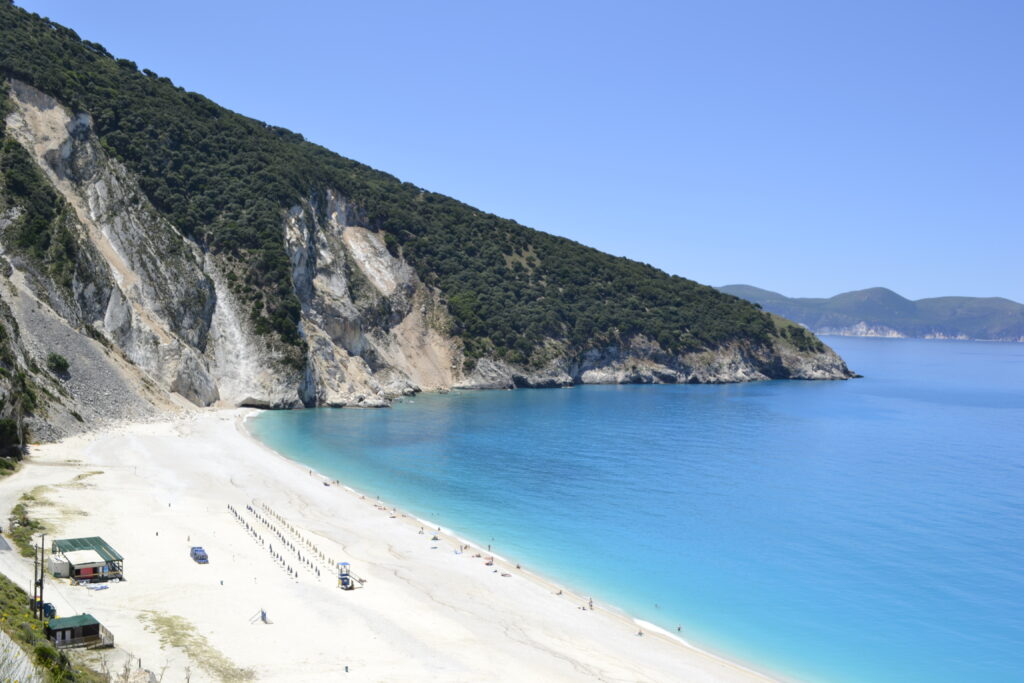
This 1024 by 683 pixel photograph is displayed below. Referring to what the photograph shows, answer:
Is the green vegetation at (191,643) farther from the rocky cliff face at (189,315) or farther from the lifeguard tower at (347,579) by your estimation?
the rocky cliff face at (189,315)

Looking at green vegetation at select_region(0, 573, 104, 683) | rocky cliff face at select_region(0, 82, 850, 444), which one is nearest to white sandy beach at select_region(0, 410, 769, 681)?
green vegetation at select_region(0, 573, 104, 683)

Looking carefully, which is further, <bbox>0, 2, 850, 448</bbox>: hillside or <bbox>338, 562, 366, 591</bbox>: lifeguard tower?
<bbox>0, 2, 850, 448</bbox>: hillside

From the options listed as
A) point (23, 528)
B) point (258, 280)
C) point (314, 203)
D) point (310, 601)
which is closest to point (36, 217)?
point (258, 280)

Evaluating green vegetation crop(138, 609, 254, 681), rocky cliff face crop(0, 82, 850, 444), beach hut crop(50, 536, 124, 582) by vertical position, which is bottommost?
green vegetation crop(138, 609, 254, 681)

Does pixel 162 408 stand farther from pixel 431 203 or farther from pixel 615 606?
pixel 431 203

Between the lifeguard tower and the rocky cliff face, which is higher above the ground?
the rocky cliff face

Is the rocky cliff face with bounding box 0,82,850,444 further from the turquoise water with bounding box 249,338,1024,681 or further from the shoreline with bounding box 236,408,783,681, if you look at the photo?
the shoreline with bounding box 236,408,783,681

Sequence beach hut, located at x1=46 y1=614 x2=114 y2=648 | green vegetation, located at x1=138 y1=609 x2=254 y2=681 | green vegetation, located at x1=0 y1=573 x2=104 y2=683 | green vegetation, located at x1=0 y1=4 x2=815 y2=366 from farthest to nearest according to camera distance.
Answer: green vegetation, located at x1=0 y1=4 x2=815 y2=366 → green vegetation, located at x1=138 y1=609 x2=254 y2=681 → beach hut, located at x1=46 y1=614 x2=114 y2=648 → green vegetation, located at x1=0 y1=573 x2=104 y2=683
